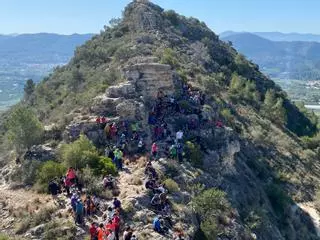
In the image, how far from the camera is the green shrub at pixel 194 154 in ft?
113

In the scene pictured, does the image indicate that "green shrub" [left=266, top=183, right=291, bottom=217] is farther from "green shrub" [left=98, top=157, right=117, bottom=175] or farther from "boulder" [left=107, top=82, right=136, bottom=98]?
"green shrub" [left=98, top=157, right=117, bottom=175]

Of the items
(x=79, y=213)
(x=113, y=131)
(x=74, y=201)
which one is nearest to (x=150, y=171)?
(x=113, y=131)

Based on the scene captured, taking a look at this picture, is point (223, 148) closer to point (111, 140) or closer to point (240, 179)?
point (240, 179)

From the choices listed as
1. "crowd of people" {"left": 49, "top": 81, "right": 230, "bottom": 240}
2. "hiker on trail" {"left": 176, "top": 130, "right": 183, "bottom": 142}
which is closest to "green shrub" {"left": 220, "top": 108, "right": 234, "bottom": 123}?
"crowd of people" {"left": 49, "top": 81, "right": 230, "bottom": 240}

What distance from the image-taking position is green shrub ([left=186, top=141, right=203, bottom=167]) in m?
34.3

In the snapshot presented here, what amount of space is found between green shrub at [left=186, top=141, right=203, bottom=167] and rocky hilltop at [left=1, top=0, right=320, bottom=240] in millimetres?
74

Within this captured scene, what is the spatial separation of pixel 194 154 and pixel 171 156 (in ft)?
7.61

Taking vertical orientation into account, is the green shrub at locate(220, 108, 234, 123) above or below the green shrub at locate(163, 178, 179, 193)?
below

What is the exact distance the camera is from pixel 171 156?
33.0m

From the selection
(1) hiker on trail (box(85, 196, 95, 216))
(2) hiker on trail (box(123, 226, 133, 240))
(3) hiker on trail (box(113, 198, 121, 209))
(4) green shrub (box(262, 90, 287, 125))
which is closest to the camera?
(2) hiker on trail (box(123, 226, 133, 240))

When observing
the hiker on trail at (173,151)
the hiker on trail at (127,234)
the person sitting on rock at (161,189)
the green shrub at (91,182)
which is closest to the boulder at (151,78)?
the hiker on trail at (173,151)

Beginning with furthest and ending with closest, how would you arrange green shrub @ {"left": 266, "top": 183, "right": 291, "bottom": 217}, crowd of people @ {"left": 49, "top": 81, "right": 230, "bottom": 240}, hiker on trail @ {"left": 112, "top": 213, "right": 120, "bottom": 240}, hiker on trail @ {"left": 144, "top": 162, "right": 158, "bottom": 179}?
green shrub @ {"left": 266, "top": 183, "right": 291, "bottom": 217}
hiker on trail @ {"left": 144, "top": 162, "right": 158, "bottom": 179}
crowd of people @ {"left": 49, "top": 81, "right": 230, "bottom": 240}
hiker on trail @ {"left": 112, "top": 213, "right": 120, "bottom": 240}

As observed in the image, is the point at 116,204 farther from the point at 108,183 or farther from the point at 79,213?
the point at 108,183

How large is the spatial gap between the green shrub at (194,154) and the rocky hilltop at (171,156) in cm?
7
